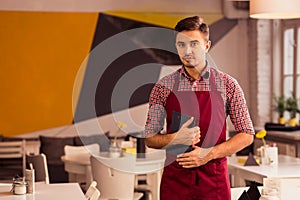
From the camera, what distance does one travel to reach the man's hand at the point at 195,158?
2.77 metres

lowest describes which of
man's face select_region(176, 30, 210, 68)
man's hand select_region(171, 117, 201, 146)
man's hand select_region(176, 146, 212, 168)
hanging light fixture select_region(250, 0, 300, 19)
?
man's hand select_region(176, 146, 212, 168)

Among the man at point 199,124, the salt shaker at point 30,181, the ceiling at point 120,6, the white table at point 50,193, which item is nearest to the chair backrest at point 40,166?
the white table at point 50,193

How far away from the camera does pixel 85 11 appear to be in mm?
9453

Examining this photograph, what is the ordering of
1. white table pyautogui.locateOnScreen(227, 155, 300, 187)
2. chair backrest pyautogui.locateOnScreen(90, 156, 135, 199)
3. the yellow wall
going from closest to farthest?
white table pyautogui.locateOnScreen(227, 155, 300, 187) → chair backrest pyautogui.locateOnScreen(90, 156, 135, 199) → the yellow wall

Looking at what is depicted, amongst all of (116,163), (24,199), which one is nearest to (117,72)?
(116,163)

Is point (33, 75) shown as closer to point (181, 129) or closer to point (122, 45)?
point (122, 45)

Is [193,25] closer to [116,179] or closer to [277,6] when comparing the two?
[277,6]

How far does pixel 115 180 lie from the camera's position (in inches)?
237

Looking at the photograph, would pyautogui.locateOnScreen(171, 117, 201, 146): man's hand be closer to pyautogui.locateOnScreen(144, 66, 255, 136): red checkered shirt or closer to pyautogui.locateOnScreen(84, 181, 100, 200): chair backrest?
pyautogui.locateOnScreen(144, 66, 255, 136): red checkered shirt

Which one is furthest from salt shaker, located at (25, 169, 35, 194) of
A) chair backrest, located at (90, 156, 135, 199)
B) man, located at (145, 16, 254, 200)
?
chair backrest, located at (90, 156, 135, 199)

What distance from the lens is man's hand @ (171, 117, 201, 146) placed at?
273cm

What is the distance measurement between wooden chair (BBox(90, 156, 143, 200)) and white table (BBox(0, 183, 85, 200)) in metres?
1.32

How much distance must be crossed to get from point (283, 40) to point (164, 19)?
1.79 m

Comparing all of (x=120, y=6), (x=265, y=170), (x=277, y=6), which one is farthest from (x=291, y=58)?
(x=277, y=6)
